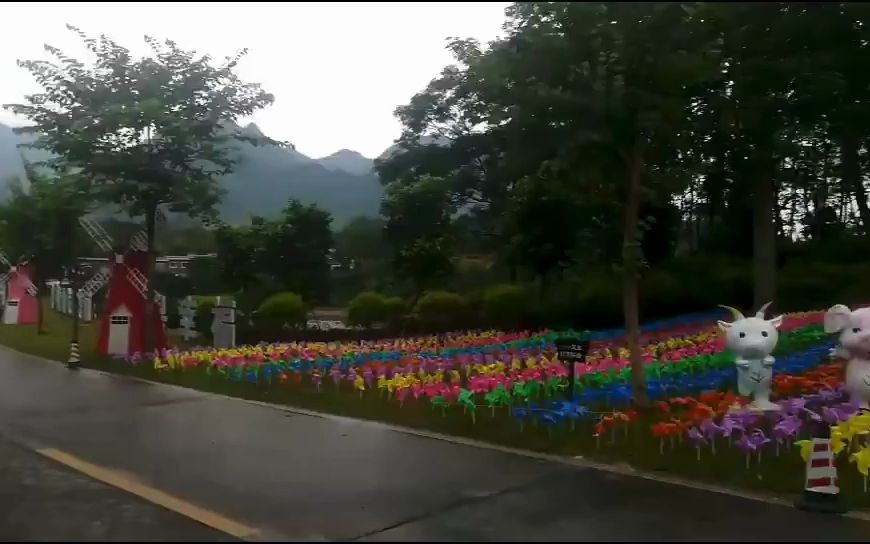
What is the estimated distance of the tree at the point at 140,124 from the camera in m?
18.2

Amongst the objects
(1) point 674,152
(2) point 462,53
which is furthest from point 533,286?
(1) point 674,152

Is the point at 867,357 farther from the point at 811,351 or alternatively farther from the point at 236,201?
the point at 236,201

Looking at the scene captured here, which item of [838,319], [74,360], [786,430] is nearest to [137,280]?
[74,360]

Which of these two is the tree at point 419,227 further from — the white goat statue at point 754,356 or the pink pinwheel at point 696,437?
the pink pinwheel at point 696,437

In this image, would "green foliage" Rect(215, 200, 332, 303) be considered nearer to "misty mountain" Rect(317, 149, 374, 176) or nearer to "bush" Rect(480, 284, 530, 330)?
"bush" Rect(480, 284, 530, 330)

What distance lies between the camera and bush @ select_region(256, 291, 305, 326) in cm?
2284

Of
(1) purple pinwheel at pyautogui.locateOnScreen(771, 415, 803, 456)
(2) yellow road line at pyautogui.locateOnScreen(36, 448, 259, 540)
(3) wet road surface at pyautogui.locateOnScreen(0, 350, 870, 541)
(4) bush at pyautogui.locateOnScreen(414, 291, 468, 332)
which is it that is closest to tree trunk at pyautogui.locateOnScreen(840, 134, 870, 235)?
(4) bush at pyautogui.locateOnScreen(414, 291, 468, 332)

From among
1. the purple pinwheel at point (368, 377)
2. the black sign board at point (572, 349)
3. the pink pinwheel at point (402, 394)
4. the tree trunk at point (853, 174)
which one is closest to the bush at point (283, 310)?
the purple pinwheel at point (368, 377)

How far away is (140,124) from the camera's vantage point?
18062 mm

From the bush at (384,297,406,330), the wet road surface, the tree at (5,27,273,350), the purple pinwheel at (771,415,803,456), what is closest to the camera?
the wet road surface

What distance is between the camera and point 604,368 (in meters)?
13.4

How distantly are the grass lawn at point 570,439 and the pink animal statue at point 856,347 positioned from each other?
59.6 inches

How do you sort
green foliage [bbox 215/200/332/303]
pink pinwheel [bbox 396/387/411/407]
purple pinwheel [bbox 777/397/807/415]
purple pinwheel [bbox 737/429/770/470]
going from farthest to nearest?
green foliage [bbox 215/200/332/303]
pink pinwheel [bbox 396/387/411/407]
purple pinwheel [bbox 777/397/807/415]
purple pinwheel [bbox 737/429/770/470]

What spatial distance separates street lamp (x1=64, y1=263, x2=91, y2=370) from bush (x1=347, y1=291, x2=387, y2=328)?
23.9 feet
